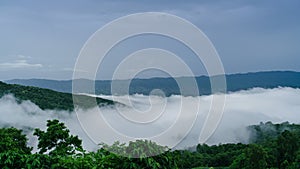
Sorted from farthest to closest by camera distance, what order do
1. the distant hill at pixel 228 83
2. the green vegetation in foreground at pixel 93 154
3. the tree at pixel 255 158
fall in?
the tree at pixel 255 158 → the distant hill at pixel 228 83 → the green vegetation in foreground at pixel 93 154

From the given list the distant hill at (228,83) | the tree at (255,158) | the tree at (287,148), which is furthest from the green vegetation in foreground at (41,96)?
the tree at (255,158)

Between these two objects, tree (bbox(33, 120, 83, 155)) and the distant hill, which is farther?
tree (bbox(33, 120, 83, 155))

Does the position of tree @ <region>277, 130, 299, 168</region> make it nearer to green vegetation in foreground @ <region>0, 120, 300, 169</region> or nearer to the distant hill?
green vegetation in foreground @ <region>0, 120, 300, 169</region>

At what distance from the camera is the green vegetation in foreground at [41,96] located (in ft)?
274

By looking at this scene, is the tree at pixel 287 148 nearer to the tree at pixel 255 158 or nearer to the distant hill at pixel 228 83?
the tree at pixel 255 158

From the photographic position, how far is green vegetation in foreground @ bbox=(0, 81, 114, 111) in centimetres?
8338

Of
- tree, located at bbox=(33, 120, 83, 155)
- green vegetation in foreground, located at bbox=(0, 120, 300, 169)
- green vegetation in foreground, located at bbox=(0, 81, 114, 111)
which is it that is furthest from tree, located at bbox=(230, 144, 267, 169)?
green vegetation in foreground, located at bbox=(0, 81, 114, 111)

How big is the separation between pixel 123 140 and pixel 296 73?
611 feet

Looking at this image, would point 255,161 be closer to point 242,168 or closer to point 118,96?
point 242,168

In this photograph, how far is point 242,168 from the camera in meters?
29.3

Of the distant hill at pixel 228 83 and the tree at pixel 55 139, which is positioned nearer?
the distant hill at pixel 228 83

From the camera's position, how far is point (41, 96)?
88.9 metres

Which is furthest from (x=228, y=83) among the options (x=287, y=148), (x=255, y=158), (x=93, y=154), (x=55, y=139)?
(x=93, y=154)

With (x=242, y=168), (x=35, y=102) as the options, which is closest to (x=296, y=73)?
(x=35, y=102)
